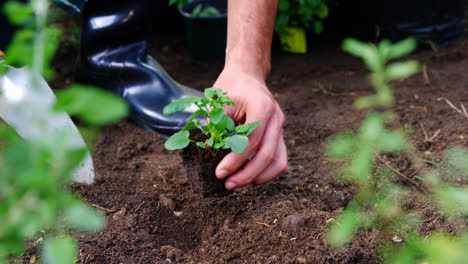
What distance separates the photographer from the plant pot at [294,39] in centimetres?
306

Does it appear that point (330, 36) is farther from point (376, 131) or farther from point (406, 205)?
point (376, 131)

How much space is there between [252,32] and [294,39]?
1400mm

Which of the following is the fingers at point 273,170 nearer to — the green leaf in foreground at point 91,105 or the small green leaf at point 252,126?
the small green leaf at point 252,126

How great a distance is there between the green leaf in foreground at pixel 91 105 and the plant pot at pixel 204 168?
107cm

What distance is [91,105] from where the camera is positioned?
1.11 ft

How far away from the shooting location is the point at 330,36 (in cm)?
336

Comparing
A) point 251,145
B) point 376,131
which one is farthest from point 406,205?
point 376,131

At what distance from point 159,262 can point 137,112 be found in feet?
3.36

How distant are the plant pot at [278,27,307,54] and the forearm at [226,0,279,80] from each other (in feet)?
4.08

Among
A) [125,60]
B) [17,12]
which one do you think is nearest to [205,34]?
[125,60]

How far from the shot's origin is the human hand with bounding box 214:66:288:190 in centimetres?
140

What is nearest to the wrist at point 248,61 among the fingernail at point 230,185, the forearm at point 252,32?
the forearm at point 252,32

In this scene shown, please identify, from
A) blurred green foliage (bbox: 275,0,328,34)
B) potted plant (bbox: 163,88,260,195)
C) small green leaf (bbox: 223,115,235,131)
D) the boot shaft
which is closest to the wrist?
potted plant (bbox: 163,88,260,195)

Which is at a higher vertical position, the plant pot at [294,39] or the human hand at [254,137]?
the human hand at [254,137]
